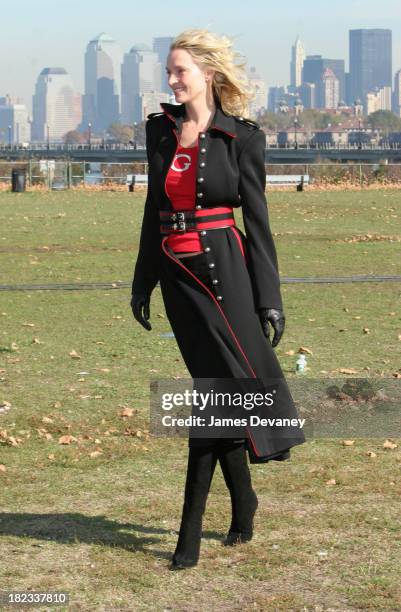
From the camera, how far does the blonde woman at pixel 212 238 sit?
5.62 metres

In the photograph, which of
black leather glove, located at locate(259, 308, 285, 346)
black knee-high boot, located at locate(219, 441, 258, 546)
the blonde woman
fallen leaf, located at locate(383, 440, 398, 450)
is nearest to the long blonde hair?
the blonde woman

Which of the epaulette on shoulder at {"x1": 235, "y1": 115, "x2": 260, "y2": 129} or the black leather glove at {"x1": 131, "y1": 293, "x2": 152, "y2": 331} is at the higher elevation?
the epaulette on shoulder at {"x1": 235, "y1": 115, "x2": 260, "y2": 129}

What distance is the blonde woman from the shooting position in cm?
562

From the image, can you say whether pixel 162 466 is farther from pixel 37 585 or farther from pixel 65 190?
pixel 65 190

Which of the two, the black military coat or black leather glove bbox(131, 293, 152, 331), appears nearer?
the black military coat

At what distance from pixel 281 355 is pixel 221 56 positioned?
5890mm

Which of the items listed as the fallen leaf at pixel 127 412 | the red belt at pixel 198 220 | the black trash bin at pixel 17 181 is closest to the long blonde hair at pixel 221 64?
the red belt at pixel 198 220

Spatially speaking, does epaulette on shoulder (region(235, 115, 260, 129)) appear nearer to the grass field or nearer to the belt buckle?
the belt buckle

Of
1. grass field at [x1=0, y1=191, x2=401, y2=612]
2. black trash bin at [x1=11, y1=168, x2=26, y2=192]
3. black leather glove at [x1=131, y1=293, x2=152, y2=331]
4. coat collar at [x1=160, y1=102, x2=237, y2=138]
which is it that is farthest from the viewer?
black trash bin at [x1=11, y1=168, x2=26, y2=192]

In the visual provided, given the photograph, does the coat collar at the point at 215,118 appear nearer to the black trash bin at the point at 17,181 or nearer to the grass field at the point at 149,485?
the grass field at the point at 149,485

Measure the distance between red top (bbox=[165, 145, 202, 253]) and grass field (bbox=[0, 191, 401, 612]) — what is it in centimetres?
139

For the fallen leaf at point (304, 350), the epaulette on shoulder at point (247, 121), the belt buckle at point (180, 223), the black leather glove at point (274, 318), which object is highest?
the epaulette on shoulder at point (247, 121)

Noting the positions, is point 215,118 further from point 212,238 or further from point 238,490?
point 238,490

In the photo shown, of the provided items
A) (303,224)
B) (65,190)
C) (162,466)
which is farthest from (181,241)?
(65,190)
